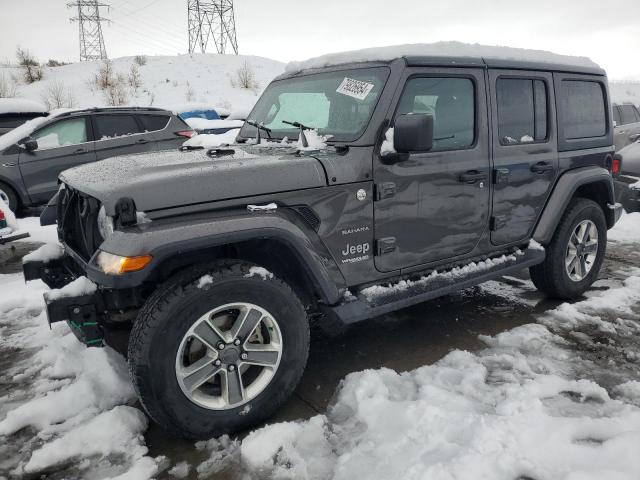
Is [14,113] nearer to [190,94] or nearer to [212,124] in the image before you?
[212,124]

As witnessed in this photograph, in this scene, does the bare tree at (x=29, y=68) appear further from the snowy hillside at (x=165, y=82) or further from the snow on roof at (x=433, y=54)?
the snow on roof at (x=433, y=54)

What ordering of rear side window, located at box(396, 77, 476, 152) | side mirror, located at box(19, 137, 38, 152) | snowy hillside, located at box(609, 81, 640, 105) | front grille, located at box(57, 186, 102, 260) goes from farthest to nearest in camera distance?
1. snowy hillside, located at box(609, 81, 640, 105)
2. side mirror, located at box(19, 137, 38, 152)
3. rear side window, located at box(396, 77, 476, 152)
4. front grille, located at box(57, 186, 102, 260)

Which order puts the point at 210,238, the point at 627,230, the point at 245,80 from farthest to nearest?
the point at 245,80 → the point at 627,230 → the point at 210,238

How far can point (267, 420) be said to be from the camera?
2.68 metres

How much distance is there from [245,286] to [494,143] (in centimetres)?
219

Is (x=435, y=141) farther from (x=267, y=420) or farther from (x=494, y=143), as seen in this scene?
(x=267, y=420)

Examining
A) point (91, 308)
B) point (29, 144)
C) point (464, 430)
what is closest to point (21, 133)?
point (29, 144)

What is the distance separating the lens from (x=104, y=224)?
2.50 metres

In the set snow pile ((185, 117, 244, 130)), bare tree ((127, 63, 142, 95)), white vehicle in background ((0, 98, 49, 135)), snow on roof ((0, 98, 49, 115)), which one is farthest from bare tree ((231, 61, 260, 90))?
white vehicle in background ((0, 98, 49, 135))

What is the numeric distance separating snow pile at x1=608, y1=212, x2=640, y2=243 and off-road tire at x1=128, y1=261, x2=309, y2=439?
18.4ft

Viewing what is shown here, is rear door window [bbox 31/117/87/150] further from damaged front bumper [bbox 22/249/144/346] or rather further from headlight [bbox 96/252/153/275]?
headlight [bbox 96/252/153/275]

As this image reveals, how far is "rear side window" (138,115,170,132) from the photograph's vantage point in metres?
8.18

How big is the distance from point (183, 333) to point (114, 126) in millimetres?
6695

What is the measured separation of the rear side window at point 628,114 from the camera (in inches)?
461
